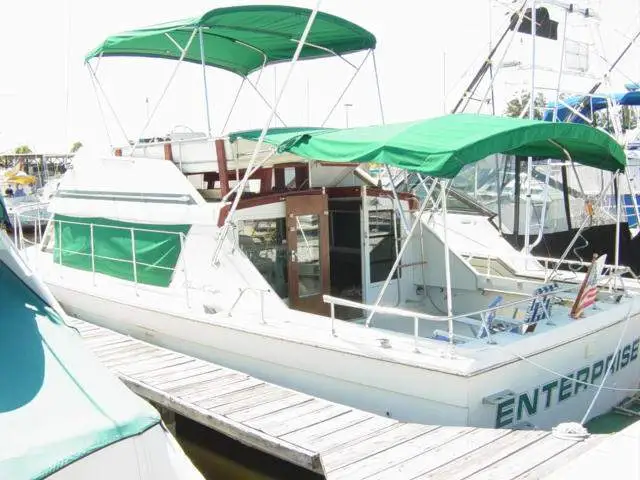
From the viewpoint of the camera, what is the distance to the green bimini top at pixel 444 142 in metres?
4.73

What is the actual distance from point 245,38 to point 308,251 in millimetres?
3578

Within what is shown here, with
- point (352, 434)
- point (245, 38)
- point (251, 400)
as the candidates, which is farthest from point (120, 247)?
point (352, 434)

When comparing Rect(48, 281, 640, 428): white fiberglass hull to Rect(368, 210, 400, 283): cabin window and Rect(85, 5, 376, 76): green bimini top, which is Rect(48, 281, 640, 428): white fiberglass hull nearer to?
Rect(368, 210, 400, 283): cabin window

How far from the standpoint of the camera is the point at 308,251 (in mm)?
7285

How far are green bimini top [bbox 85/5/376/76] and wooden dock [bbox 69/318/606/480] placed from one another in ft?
13.6

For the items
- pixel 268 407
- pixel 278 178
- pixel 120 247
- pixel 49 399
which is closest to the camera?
pixel 49 399

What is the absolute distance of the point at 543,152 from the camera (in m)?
6.62

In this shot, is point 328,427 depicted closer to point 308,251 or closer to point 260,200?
point 308,251

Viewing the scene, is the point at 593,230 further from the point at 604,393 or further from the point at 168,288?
the point at 168,288

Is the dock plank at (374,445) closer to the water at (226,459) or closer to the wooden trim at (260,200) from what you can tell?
the water at (226,459)

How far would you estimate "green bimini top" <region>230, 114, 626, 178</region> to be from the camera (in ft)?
15.5

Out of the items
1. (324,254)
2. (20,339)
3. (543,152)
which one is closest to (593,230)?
(543,152)

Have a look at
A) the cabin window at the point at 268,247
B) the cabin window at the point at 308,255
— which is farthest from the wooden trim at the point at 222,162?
the cabin window at the point at 308,255

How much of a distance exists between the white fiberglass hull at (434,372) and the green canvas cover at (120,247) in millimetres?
626
